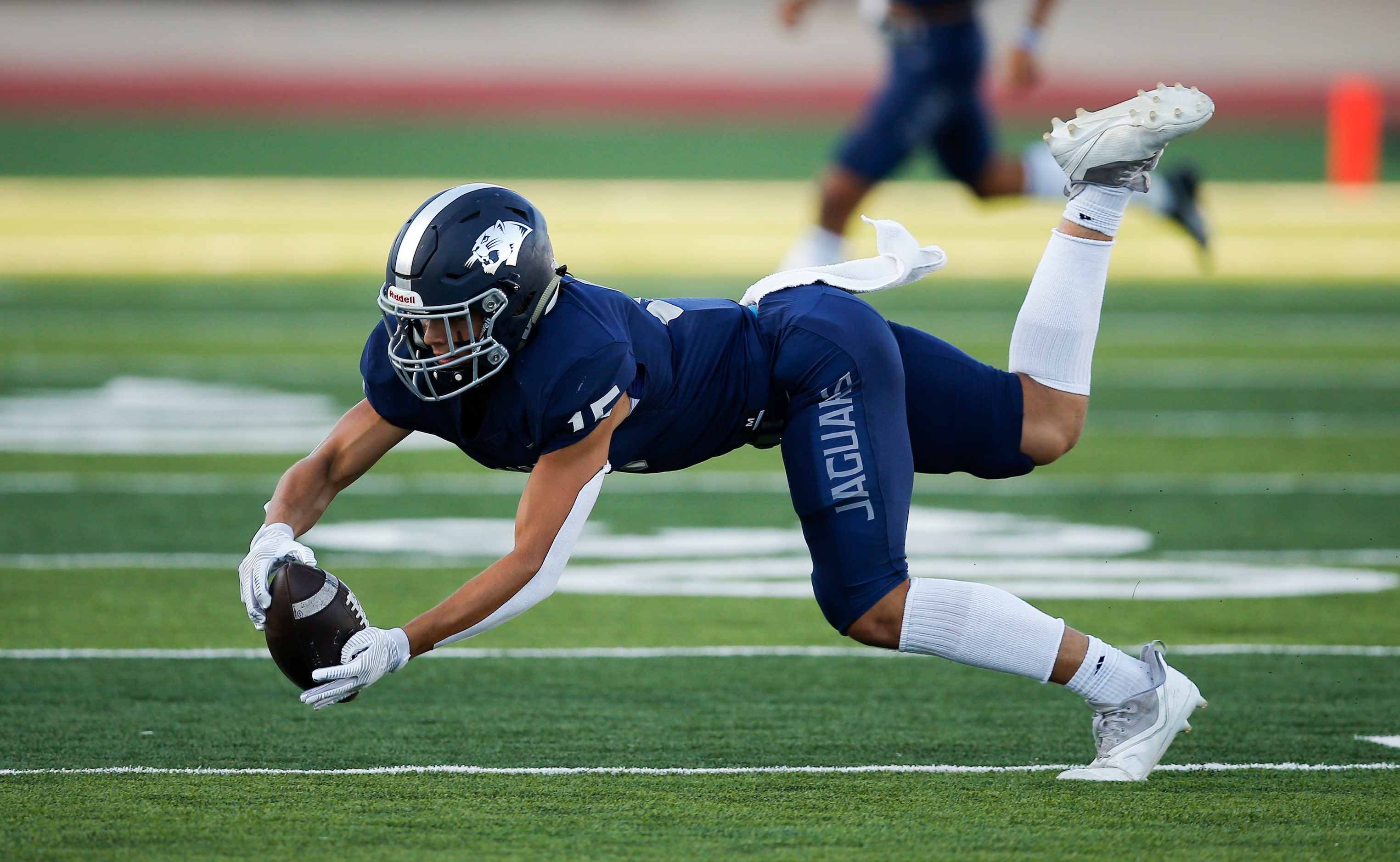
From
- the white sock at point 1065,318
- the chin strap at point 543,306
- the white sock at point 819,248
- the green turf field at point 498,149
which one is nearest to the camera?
the chin strap at point 543,306

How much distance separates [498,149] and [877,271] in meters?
20.0

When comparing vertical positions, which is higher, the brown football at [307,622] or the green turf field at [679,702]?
the brown football at [307,622]

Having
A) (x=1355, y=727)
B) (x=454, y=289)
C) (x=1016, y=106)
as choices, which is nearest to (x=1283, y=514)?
(x=1355, y=727)

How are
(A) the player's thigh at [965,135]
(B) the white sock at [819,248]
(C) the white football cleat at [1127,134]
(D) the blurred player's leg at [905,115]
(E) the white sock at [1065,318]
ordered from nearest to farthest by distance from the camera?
(C) the white football cleat at [1127,134]
(E) the white sock at [1065,318]
(B) the white sock at [819,248]
(D) the blurred player's leg at [905,115]
(A) the player's thigh at [965,135]

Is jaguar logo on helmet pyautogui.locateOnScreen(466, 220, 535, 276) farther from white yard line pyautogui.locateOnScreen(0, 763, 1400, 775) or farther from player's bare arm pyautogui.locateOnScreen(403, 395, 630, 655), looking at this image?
white yard line pyautogui.locateOnScreen(0, 763, 1400, 775)

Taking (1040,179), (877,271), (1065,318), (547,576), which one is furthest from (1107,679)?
(1040,179)

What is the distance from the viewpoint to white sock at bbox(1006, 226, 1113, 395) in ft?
11.7

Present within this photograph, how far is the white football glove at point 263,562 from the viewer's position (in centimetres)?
297

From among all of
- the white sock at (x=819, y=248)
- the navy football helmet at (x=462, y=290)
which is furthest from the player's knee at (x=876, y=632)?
the white sock at (x=819, y=248)

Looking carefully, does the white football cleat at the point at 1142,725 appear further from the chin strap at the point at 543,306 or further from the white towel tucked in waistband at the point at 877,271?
the chin strap at the point at 543,306

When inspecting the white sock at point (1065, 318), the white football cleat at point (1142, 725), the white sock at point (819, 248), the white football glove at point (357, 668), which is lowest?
the white sock at point (819, 248)

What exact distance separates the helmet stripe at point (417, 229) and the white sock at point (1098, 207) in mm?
1197

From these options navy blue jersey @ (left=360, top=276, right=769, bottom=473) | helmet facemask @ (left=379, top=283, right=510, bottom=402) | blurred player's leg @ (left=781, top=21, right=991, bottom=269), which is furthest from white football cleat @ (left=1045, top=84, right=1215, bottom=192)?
blurred player's leg @ (left=781, top=21, right=991, bottom=269)

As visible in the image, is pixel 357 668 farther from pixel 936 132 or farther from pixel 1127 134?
pixel 936 132
